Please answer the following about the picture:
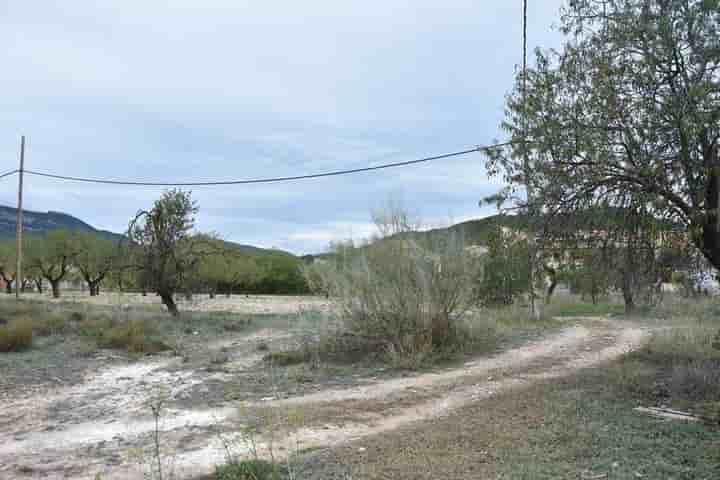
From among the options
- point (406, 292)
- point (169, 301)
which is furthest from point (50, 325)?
point (406, 292)

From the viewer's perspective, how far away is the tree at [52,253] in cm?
4441

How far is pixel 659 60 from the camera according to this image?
25.5 ft

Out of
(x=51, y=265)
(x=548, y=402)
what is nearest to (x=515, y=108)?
(x=548, y=402)

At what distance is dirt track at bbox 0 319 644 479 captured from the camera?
249 inches

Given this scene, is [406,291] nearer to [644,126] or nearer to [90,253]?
[644,126]

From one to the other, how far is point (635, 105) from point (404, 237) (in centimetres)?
598

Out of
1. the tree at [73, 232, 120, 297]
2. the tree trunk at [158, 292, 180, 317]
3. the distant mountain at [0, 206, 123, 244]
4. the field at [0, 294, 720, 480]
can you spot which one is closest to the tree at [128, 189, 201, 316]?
the tree trunk at [158, 292, 180, 317]

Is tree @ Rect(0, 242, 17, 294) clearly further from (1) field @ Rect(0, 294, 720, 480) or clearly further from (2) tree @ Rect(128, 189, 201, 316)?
(1) field @ Rect(0, 294, 720, 480)

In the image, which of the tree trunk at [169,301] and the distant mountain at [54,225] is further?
the distant mountain at [54,225]

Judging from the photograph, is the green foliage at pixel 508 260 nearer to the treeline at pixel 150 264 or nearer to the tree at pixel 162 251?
the treeline at pixel 150 264

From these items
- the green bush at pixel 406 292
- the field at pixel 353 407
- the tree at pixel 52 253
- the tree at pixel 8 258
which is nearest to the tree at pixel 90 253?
the tree at pixel 52 253

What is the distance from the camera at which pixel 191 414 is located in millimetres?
8234

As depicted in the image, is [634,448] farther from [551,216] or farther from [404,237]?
[404,237]

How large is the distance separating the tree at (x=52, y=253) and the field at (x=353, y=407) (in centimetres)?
3136
